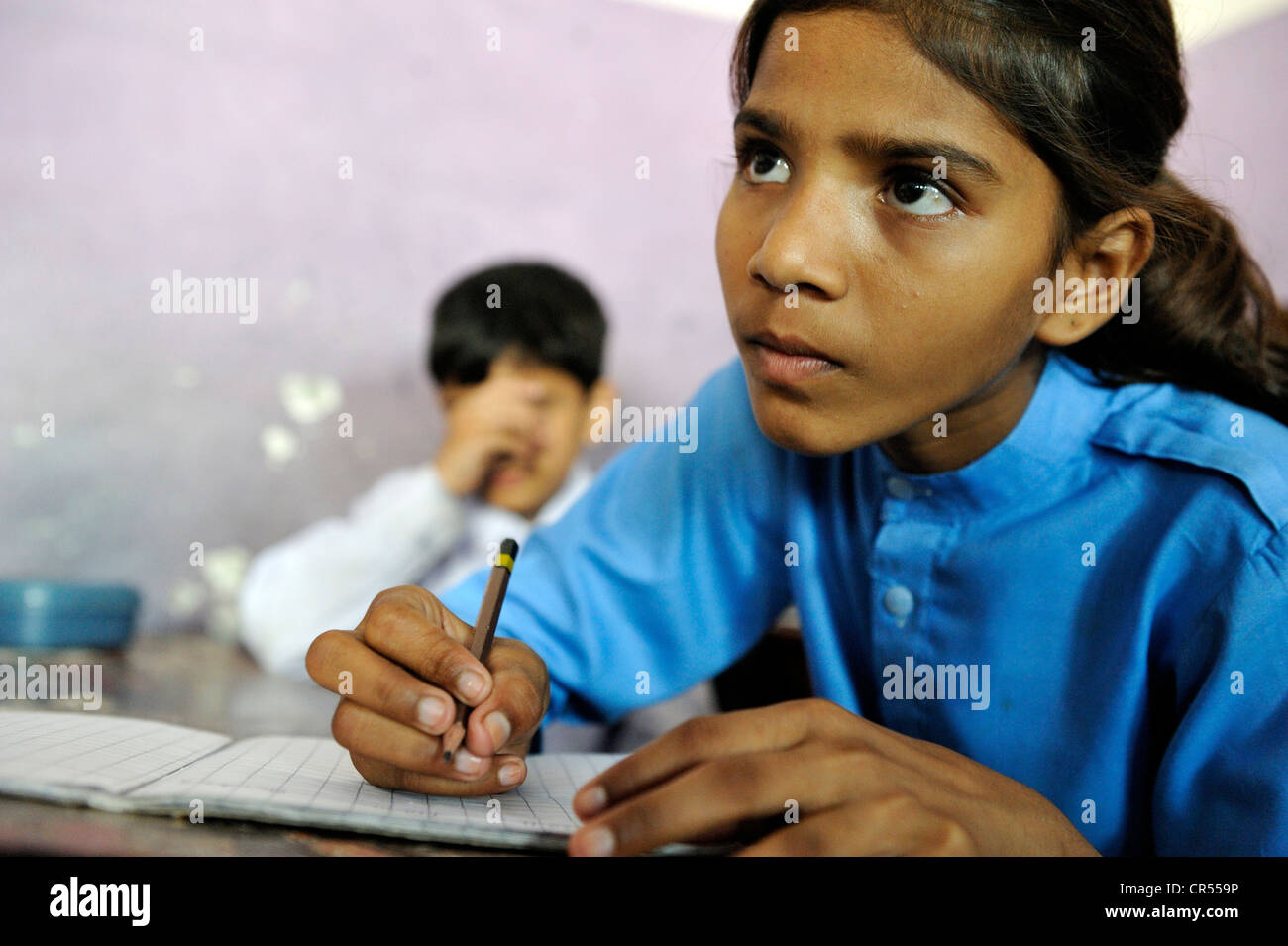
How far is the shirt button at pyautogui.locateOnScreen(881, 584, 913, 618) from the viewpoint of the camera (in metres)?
0.74

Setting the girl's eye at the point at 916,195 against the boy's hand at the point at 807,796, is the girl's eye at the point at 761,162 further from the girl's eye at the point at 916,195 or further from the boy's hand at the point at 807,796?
the boy's hand at the point at 807,796

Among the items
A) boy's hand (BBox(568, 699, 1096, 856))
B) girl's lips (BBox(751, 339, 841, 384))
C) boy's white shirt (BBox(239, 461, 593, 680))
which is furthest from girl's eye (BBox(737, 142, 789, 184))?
boy's white shirt (BBox(239, 461, 593, 680))

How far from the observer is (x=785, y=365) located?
618mm

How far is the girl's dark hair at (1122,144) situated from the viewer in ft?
1.96

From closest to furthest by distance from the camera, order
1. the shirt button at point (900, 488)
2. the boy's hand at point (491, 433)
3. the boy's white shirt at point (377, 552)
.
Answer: the shirt button at point (900, 488) → the boy's white shirt at point (377, 552) → the boy's hand at point (491, 433)

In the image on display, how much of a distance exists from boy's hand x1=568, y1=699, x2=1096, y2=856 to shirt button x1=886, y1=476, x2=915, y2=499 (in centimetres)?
29

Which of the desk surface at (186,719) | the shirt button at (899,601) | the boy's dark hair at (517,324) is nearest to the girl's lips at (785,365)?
the shirt button at (899,601)

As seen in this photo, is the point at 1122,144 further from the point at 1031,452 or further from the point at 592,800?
the point at 592,800

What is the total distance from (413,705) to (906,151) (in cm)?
42

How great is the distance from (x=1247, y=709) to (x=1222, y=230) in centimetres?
41

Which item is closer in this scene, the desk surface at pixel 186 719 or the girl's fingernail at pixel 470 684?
the desk surface at pixel 186 719

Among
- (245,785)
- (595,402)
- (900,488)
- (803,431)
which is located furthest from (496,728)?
(595,402)

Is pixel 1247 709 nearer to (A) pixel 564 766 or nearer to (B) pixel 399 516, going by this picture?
(A) pixel 564 766

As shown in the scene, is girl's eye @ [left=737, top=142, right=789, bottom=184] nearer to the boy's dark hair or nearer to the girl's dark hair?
the girl's dark hair
